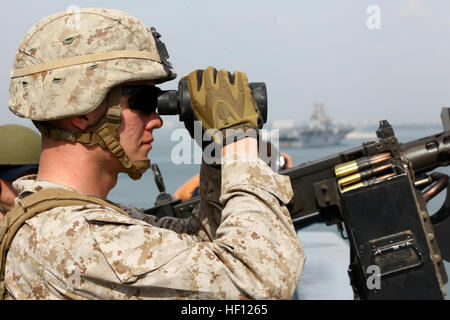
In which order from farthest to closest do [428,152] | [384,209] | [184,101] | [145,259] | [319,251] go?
[319,251] < [428,152] < [384,209] < [184,101] < [145,259]

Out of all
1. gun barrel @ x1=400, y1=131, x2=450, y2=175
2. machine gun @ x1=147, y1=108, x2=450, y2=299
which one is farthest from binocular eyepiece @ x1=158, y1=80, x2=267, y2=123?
gun barrel @ x1=400, y1=131, x2=450, y2=175

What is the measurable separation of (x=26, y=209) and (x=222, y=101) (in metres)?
0.70

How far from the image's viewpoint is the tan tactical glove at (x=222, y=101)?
6.58ft

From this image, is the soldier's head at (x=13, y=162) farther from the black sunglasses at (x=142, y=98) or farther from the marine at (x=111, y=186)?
the black sunglasses at (x=142, y=98)

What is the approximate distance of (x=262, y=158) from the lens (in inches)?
83.4

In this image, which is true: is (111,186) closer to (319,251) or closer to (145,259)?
(145,259)

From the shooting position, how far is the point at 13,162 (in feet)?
12.4

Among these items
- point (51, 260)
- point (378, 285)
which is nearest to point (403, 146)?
point (378, 285)

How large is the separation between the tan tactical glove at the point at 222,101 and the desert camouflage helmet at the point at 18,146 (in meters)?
2.06

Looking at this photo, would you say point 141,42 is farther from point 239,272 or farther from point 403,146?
point 403,146

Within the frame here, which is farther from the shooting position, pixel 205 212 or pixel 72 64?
pixel 205 212

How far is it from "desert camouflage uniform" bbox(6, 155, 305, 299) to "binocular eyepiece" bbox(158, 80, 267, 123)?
0.41 m

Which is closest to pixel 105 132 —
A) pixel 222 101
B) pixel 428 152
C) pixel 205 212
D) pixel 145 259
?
pixel 222 101
